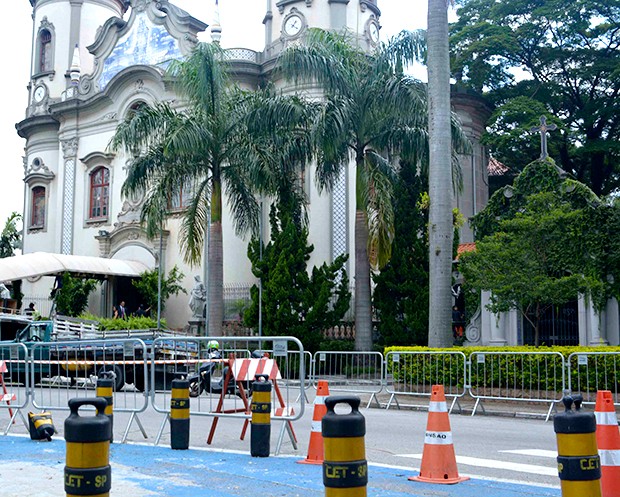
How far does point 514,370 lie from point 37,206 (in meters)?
33.0

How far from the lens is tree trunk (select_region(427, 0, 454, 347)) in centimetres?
2073

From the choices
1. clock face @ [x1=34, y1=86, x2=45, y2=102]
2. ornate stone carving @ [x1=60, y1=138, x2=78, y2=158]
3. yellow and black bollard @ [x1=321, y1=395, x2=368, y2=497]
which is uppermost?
clock face @ [x1=34, y1=86, x2=45, y2=102]

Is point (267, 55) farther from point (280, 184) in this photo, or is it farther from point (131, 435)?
point (131, 435)

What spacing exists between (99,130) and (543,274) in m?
26.6

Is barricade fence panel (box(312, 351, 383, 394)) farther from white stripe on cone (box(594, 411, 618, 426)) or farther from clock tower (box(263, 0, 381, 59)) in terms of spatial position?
white stripe on cone (box(594, 411, 618, 426))

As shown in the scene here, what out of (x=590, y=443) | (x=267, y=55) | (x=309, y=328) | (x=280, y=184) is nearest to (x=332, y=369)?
(x=309, y=328)

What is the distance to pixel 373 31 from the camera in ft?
122

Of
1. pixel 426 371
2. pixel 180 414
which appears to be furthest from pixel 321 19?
pixel 180 414

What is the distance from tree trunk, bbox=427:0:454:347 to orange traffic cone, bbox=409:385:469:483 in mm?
12336

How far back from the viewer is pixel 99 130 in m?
41.7

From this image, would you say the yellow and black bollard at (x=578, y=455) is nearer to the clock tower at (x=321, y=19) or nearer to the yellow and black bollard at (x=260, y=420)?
the yellow and black bollard at (x=260, y=420)

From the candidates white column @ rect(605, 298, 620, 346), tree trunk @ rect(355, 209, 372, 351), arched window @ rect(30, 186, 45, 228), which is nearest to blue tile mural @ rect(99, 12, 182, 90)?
arched window @ rect(30, 186, 45, 228)

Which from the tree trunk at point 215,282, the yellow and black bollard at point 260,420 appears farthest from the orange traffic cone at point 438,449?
the tree trunk at point 215,282

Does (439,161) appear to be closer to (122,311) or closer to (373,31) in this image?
(373,31)
